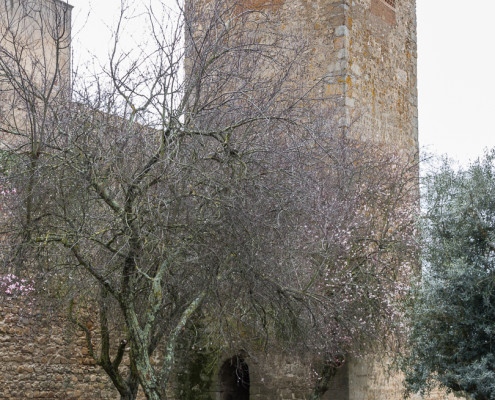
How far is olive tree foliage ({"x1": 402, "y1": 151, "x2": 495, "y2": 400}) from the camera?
9.48 meters

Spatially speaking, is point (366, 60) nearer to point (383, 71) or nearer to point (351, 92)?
point (383, 71)

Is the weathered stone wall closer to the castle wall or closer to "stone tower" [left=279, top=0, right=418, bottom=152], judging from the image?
"stone tower" [left=279, top=0, right=418, bottom=152]

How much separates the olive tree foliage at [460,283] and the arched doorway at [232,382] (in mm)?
5395

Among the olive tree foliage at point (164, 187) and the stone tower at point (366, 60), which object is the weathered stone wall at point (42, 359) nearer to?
the olive tree foliage at point (164, 187)

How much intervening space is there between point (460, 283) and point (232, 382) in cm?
724

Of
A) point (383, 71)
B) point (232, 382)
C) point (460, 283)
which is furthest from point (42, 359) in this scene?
point (383, 71)

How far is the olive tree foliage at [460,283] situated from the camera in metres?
9.48

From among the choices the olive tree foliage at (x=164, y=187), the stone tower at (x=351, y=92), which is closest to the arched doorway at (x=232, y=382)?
the stone tower at (x=351, y=92)

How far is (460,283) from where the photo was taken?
947 cm

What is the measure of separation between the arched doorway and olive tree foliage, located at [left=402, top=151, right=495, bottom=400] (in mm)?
5395

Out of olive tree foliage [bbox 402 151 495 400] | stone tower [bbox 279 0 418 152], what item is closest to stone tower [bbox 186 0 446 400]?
stone tower [bbox 279 0 418 152]

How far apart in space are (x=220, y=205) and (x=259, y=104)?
4.86 feet

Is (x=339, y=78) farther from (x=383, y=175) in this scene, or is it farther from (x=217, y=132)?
(x=217, y=132)

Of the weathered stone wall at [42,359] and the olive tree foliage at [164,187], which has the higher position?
the olive tree foliage at [164,187]
